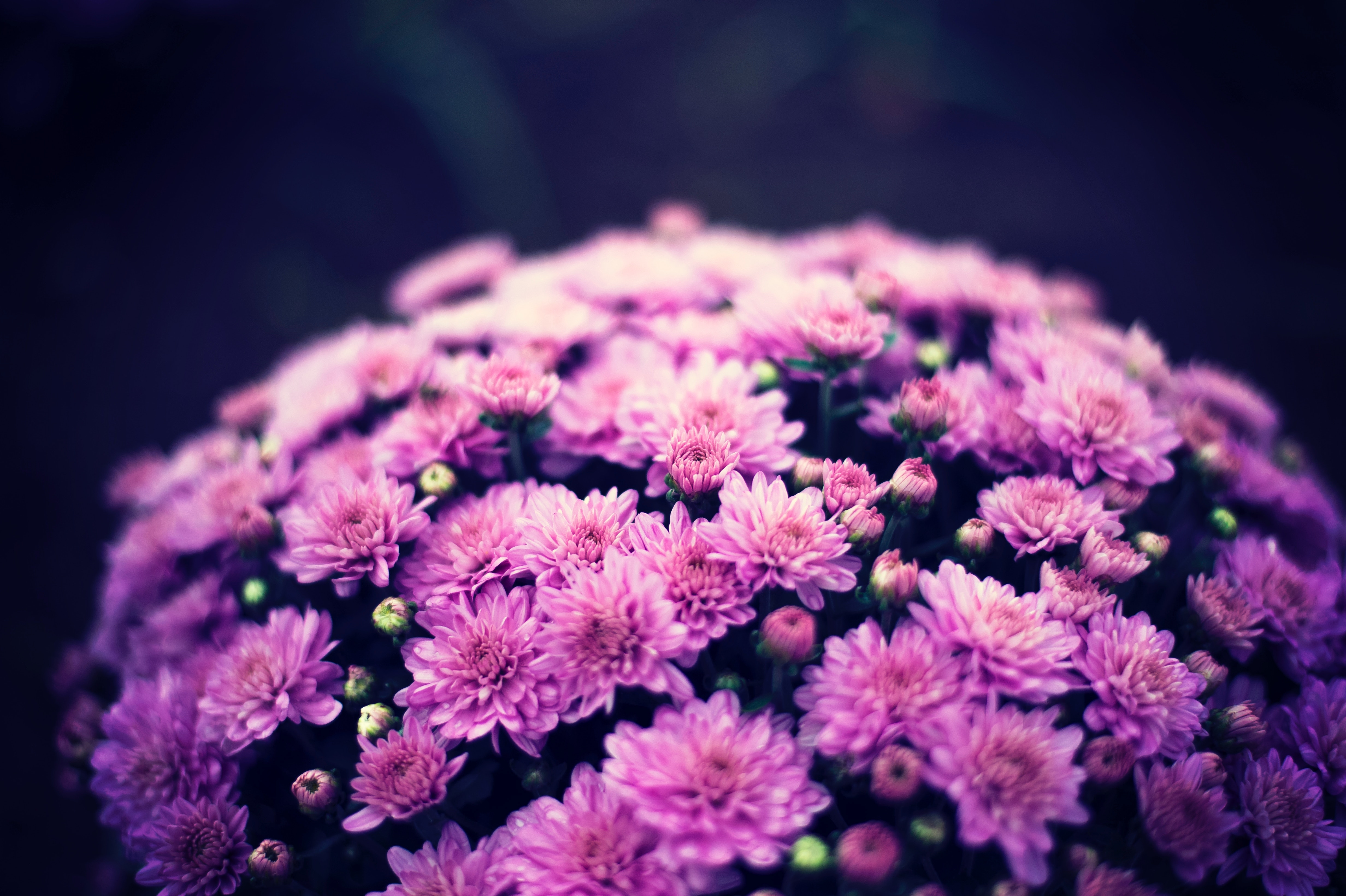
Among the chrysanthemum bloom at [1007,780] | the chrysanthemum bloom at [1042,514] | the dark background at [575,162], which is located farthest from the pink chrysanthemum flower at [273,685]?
the dark background at [575,162]

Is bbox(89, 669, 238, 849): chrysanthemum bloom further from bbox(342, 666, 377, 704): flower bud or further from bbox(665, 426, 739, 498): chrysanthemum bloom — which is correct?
bbox(665, 426, 739, 498): chrysanthemum bloom

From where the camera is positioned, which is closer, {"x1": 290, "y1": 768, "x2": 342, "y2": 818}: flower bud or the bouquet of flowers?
the bouquet of flowers

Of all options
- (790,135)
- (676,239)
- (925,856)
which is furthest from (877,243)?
(790,135)

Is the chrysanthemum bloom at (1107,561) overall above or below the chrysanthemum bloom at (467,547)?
below

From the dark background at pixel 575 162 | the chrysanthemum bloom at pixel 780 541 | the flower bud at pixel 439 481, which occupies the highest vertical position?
the dark background at pixel 575 162

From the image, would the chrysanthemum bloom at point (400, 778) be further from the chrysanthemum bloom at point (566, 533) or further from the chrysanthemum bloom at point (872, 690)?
the chrysanthemum bloom at point (872, 690)

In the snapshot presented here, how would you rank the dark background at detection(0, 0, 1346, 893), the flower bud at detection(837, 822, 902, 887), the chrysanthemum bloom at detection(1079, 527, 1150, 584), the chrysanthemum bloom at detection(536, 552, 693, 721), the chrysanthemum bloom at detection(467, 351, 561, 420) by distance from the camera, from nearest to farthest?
the flower bud at detection(837, 822, 902, 887)
the chrysanthemum bloom at detection(536, 552, 693, 721)
the chrysanthemum bloom at detection(1079, 527, 1150, 584)
the chrysanthemum bloom at detection(467, 351, 561, 420)
the dark background at detection(0, 0, 1346, 893)

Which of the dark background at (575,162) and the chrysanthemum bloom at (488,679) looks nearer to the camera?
the chrysanthemum bloom at (488,679)

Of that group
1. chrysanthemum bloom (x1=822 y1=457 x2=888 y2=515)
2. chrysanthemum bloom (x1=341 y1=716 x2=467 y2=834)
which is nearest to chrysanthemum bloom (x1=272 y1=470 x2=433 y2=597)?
chrysanthemum bloom (x1=341 y1=716 x2=467 y2=834)
